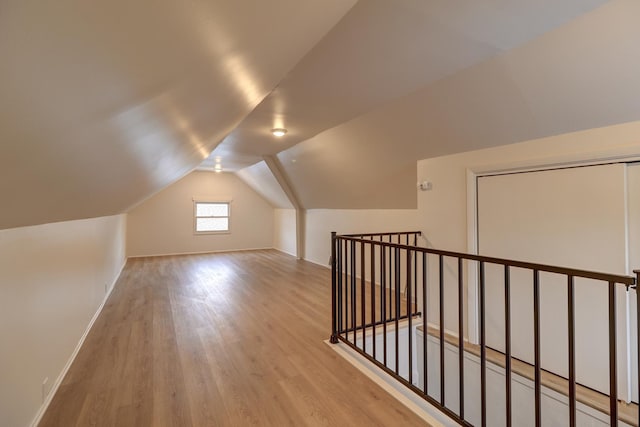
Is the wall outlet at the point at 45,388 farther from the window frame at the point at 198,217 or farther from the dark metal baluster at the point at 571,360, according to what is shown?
the window frame at the point at 198,217

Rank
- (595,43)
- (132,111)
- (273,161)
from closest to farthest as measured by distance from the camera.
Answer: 1. (132,111)
2. (595,43)
3. (273,161)

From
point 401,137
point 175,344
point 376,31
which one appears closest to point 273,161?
point 401,137

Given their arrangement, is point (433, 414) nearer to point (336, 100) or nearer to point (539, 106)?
point (539, 106)

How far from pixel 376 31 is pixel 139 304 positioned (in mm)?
4325

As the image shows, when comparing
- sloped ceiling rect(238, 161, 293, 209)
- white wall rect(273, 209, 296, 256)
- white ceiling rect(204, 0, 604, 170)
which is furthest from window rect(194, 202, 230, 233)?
white ceiling rect(204, 0, 604, 170)

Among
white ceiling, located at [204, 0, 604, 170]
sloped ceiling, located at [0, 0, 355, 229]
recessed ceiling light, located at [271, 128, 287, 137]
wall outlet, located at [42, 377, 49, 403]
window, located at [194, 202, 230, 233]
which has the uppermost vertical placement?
recessed ceiling light, located at [271, 128, 287, 137]

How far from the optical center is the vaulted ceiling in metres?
0.70

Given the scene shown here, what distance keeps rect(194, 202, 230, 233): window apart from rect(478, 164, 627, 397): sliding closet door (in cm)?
755

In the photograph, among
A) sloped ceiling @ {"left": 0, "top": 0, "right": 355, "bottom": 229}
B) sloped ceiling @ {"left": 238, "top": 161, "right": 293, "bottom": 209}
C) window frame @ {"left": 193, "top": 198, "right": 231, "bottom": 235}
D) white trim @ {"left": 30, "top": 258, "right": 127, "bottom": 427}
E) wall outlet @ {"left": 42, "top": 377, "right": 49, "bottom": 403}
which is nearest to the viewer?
sloped ceiling @ {"left": 0, "top": 0, "right": 355, "bottom": 229}

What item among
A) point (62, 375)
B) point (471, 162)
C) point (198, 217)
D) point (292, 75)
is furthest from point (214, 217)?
point (471, 162)

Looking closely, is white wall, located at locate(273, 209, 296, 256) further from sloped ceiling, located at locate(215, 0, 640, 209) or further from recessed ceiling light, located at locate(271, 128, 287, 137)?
sloped ceiling, located at locate(215, 0, 640, 209)

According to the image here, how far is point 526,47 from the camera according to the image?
73.9 inches

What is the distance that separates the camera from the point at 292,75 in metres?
2.37

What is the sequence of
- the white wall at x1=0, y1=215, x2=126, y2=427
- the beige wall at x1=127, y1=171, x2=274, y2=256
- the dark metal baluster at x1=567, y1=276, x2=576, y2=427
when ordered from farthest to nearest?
the beige wall at x1=127, y1=171, x2=274, y2=256
the white wall at x1=0, y1=215, x2=126, y2=427
the dark metal baluster at x1=567, y1=276, x2=576, y2=427
